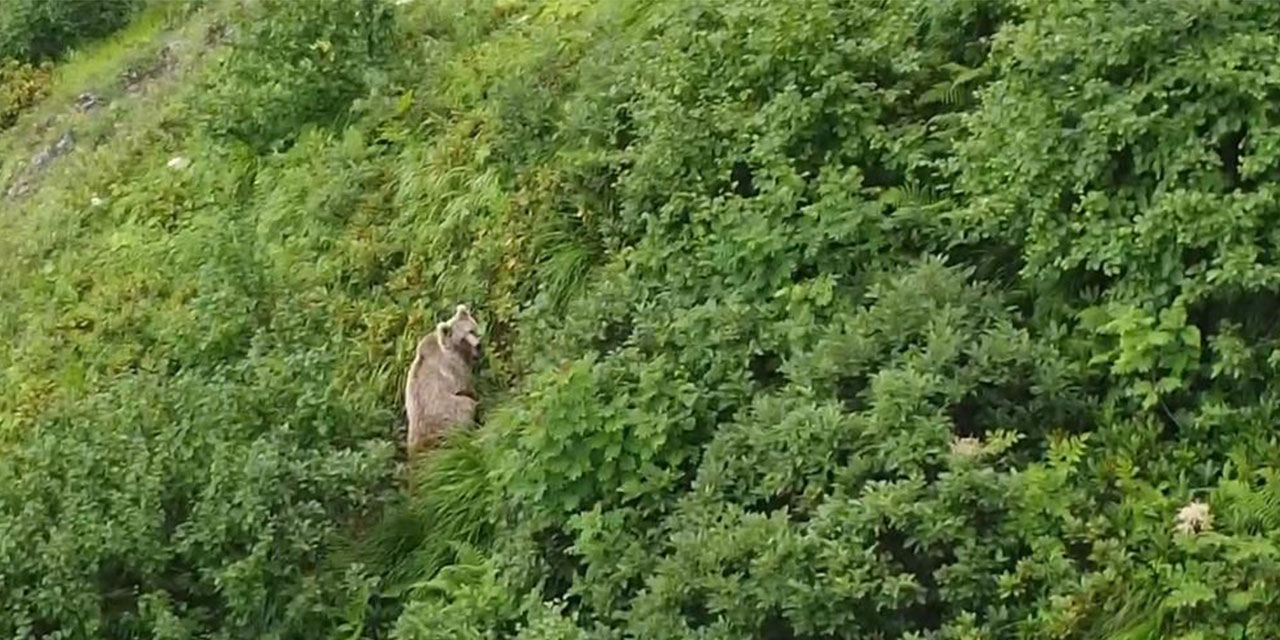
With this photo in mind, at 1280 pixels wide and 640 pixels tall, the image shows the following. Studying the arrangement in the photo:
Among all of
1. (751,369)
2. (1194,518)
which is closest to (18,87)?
(751,369)

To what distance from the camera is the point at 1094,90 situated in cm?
457

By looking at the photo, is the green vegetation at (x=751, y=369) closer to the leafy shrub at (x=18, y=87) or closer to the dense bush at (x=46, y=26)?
the leafy shrub at (x=18, y=87)

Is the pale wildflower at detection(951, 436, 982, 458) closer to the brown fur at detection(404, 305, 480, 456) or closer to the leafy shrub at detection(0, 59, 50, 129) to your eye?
the brown fur at detection(404, 305, 480, 456)

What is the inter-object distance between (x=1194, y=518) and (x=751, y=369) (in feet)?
5.16

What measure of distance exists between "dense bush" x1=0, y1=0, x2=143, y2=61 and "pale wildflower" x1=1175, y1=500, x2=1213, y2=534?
12.4 meters

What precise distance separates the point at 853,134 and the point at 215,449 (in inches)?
104

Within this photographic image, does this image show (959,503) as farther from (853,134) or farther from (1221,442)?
(853,134)

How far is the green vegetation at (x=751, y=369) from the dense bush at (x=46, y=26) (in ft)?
24.7

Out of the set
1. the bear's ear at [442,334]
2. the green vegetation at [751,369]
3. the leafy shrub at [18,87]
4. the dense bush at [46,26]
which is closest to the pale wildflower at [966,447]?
the green vegetation at [751,369]

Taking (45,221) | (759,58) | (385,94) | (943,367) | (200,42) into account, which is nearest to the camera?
(943,367)

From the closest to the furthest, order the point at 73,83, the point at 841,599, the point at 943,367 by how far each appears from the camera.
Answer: the point at 841,599 → the point at 943,367 → the point at 73,83

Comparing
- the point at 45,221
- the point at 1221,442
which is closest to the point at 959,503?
the point at 1221,442

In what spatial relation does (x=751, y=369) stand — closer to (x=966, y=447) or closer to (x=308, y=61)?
(x=966, y=447)

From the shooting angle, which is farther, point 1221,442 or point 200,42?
point 200,42
